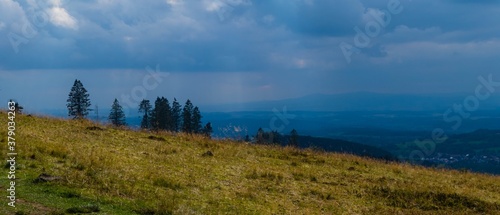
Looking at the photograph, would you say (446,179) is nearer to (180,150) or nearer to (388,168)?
(388,168)

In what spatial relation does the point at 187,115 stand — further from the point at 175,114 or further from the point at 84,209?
the point at 84,209

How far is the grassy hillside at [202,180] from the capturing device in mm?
14242

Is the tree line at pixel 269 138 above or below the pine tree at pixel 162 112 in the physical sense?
below

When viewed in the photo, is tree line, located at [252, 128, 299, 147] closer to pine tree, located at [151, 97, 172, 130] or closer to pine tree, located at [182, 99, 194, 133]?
pine tree, located at [182, 99, 194, 133]

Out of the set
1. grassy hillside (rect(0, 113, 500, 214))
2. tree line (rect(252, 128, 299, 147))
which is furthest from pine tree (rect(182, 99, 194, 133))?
grassy hillside (rect(0, 113, 500, 214))

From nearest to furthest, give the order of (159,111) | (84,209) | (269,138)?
1. (84,209)
2. (269,138)
3. (159,111)

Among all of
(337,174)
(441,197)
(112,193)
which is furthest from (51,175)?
(441,197)

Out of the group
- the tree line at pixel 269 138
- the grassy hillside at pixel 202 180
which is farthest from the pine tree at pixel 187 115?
the grassy hillside at pixel 202 180

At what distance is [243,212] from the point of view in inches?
583

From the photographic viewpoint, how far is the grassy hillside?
1424 centimetres

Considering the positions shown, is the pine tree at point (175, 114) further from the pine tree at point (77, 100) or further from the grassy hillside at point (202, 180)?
the grassy hillside at point (202, 180)

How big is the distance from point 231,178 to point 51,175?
24.2 feet

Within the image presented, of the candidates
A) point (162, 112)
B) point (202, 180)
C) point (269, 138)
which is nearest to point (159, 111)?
point (162, 112)

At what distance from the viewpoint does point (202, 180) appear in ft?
60.1
